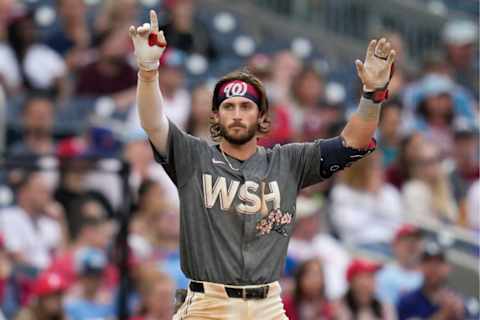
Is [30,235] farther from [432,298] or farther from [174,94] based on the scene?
[432,298]

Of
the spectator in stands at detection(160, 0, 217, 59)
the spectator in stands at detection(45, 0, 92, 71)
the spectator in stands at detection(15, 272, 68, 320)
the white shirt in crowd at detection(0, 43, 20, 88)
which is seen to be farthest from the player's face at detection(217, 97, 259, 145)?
the spectator in stands at detection(160, 0, 217, 59)

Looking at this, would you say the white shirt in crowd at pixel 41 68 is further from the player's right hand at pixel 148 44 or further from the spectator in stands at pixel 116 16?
the player's right hand at pixel 148 44

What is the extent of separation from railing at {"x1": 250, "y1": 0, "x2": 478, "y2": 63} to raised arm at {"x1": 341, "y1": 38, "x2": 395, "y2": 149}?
31.7ft

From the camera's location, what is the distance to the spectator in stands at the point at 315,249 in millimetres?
10652

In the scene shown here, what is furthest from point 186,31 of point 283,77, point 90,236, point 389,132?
point 90,236

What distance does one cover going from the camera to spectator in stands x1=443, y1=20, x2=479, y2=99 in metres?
16.0

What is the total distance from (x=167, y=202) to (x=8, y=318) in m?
1.71

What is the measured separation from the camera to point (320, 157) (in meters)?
6.25

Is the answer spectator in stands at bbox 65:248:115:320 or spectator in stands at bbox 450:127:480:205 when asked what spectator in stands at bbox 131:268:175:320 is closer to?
spectator in stands at bbox 65:248:115:320

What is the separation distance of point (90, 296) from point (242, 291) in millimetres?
3834

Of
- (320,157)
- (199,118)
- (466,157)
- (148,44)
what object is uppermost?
(148,44)

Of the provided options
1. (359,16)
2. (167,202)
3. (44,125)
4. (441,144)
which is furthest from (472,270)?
(359,16)

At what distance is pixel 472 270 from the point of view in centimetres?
1189

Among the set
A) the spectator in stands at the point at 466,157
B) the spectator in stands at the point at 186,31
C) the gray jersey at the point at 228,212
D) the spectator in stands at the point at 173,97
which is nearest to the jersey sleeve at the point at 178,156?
the gray jersey at the point at 228,212
